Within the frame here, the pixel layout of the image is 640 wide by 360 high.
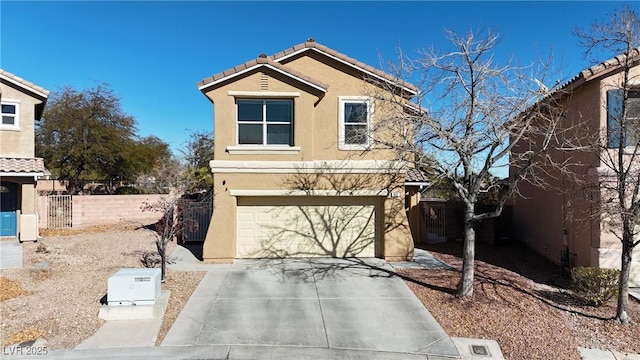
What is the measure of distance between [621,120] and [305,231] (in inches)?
373

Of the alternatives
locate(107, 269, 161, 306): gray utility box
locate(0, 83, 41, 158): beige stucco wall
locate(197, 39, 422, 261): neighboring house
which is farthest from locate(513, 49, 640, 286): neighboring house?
locate(0, 83, 41, 158): beige stucco wall

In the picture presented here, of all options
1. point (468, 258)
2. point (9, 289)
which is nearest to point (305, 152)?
point (468, 258)

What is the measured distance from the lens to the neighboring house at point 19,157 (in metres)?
15.5

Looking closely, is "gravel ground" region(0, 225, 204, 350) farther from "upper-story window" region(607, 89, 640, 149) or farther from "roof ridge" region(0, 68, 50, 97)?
"upper-story window" region(607, 89, 640, 149)

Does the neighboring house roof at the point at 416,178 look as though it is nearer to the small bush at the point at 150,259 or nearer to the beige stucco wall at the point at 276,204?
the beige stucco wall at the point at 276,204

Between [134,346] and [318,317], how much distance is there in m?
3.72

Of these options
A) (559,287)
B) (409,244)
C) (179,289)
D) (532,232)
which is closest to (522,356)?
(559,287)

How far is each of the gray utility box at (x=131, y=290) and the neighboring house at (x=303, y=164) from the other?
4.45m

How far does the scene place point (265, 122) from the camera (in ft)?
41.8

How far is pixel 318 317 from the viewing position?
8.37 m

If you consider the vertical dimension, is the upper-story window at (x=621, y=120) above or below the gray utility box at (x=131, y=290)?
above

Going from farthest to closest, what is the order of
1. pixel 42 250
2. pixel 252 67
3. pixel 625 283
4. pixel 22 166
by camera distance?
pixel 22 166
pixel 42 250
pixel 252 67
pixel 625 283

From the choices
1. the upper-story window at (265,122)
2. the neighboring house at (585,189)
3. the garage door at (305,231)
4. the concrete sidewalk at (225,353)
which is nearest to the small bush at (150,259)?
the garage door at (305,231)

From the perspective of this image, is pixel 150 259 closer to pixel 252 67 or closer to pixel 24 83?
pixel 252 67
